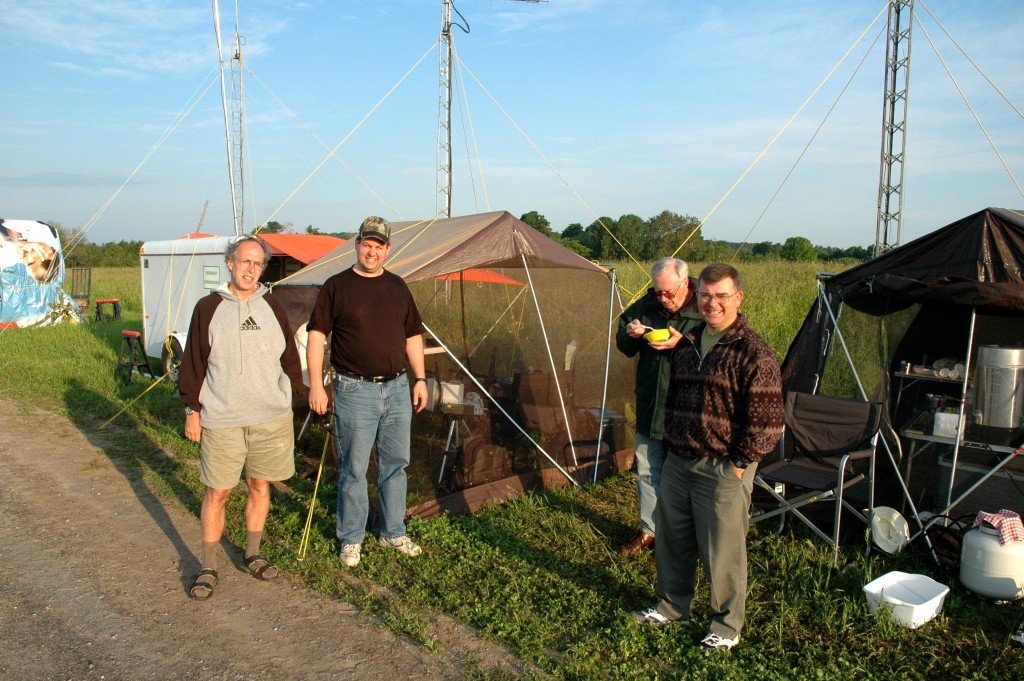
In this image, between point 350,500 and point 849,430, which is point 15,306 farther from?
point 849,430

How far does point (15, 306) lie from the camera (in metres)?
14.2

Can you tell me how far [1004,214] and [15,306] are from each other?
52.7 ft

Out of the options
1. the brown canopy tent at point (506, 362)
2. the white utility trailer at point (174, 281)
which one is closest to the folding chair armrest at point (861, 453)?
the brown canopy tent at point (506, 362)

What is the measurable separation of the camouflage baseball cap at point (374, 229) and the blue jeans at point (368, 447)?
0.72 meters

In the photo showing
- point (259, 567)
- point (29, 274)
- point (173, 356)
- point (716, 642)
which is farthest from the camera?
point (29, 274)

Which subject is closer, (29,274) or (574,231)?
(29,274)

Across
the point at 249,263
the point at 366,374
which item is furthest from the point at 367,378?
the point at 249,263

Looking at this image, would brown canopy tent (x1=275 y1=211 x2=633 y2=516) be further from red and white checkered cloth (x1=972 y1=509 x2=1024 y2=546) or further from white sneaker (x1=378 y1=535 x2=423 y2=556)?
red and white checkered cloth (x1=972 y1=509 x2=1024 y2=546)

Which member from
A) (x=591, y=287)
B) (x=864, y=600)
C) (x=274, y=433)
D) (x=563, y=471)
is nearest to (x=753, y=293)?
(x=591, y=287)

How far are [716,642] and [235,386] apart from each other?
2.36 meters

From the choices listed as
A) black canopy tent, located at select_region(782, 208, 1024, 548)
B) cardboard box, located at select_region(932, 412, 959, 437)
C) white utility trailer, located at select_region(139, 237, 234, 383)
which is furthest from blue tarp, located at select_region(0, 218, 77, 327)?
cardboard box, located at select_region(932, 412, 959, 437)

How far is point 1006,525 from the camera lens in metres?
3.32

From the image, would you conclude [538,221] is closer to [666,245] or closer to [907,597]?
[666,245]

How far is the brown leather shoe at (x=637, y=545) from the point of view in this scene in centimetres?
391
